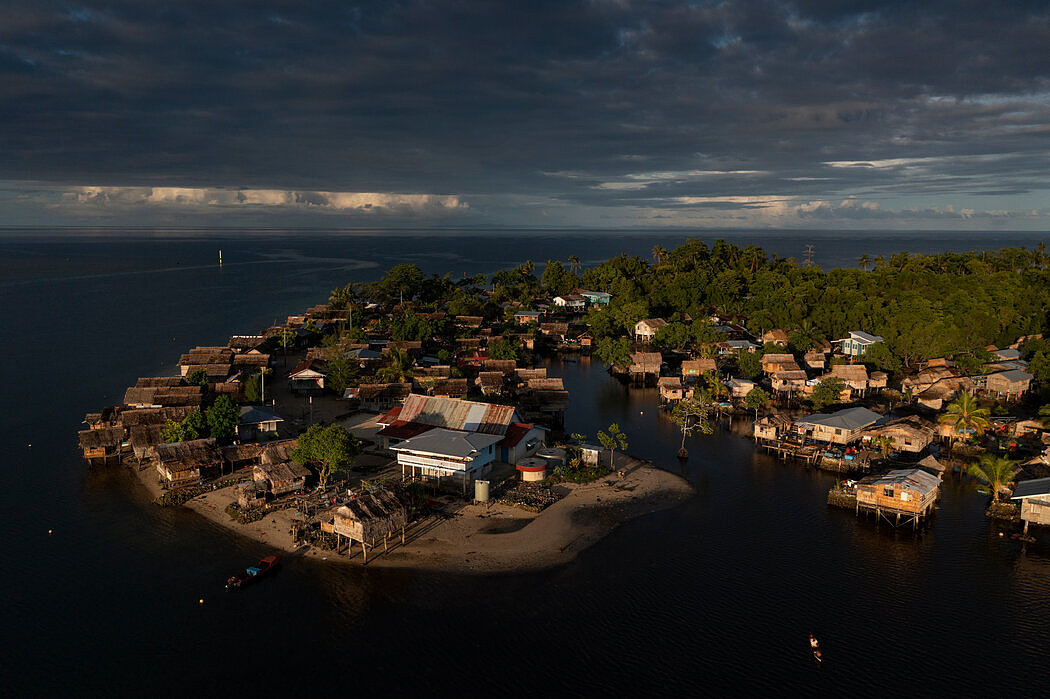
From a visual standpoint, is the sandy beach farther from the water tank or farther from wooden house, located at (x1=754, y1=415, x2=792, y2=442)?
wooden house, located at (x1=754, y1=415, x2=792, y2=442)

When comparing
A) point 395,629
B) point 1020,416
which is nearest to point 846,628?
point 395,629

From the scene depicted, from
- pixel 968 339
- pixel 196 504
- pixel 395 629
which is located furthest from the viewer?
pixel 968 339

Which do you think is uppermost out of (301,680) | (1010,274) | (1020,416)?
(1010,274)

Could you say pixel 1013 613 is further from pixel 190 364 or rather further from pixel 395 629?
pixel 190 364

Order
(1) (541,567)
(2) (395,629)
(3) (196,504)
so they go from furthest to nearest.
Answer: (3) (196,504), (1) (541,567), (2) (395,629)

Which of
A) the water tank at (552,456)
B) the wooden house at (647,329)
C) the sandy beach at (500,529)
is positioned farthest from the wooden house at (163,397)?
the wooden house at (647,329)

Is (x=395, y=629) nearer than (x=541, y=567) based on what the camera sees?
Yes
